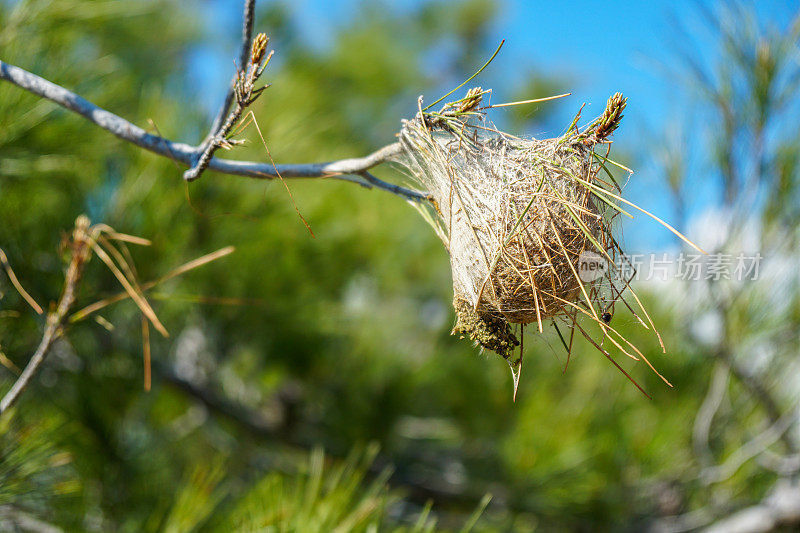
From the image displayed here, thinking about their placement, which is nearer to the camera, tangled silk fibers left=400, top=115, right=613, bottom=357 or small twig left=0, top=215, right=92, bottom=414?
tangled silk fibers left=400, top=115, right=613, bottom=357

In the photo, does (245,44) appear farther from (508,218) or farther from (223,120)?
(508,218)

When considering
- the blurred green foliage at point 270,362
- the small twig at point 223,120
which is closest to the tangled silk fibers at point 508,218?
the small twig at point 223,120

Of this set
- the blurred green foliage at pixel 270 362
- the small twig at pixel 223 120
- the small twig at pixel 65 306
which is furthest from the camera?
the blurred green foliage at pixel 270 362

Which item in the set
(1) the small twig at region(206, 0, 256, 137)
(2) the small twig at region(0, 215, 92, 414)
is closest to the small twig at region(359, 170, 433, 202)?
(1) the small twig at region(206, 0, 256, 137)

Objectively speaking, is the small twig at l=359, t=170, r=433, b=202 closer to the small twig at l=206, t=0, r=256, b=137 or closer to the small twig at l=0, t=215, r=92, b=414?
the small twig at l=206, t=0, r=256, b=137

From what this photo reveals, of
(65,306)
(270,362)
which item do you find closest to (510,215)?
(65,306)

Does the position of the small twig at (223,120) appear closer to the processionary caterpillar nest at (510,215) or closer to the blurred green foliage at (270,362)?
the processionary caterpillar nest at (510,215)
